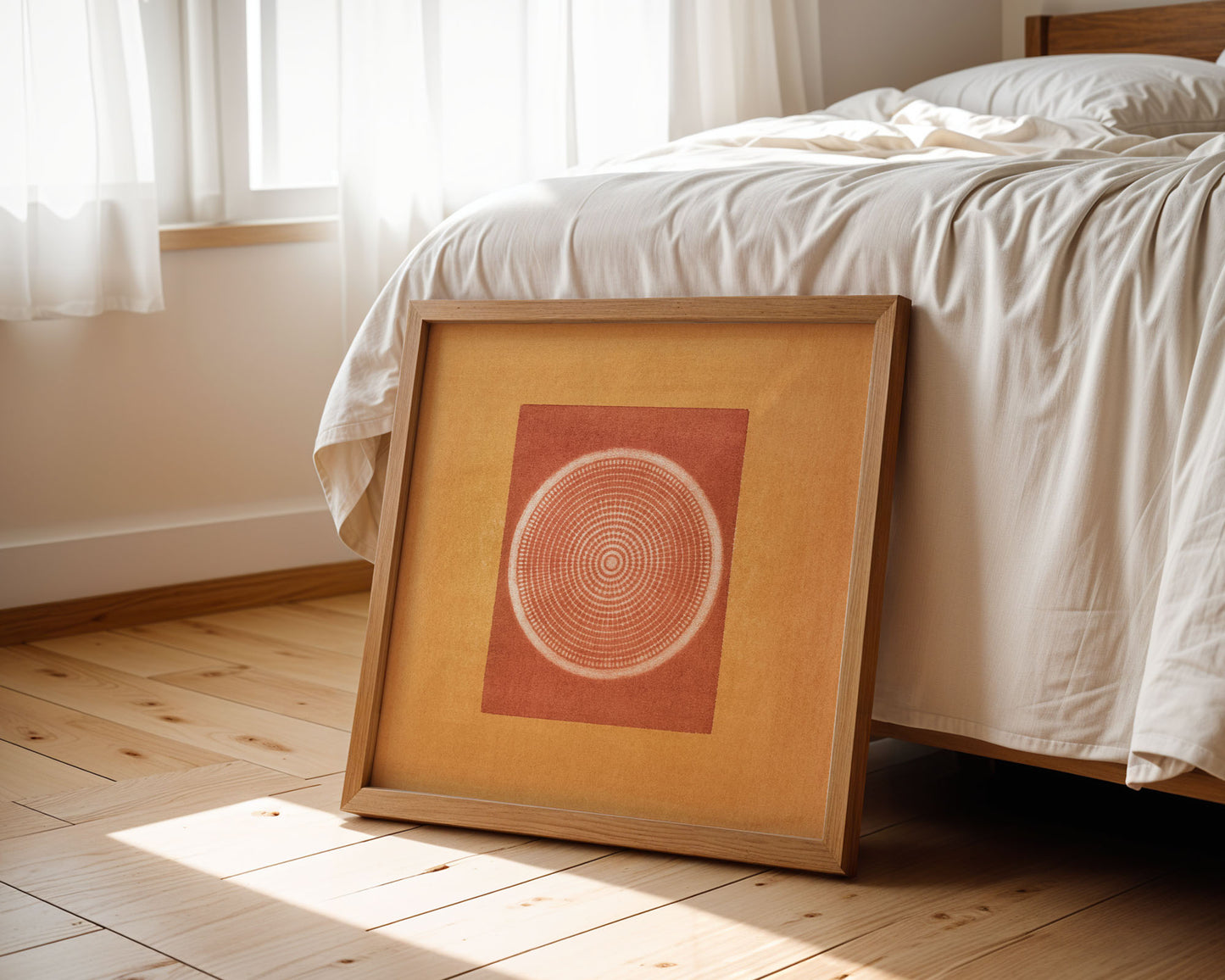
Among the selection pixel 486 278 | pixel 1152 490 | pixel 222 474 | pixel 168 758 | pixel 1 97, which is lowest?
pixel 168 758

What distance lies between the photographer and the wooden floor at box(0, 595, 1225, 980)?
1.20 meters

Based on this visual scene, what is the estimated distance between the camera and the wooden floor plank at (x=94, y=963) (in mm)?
1174

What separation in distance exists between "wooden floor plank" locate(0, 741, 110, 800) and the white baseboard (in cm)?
64

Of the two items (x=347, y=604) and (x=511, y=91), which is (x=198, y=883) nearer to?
(x=347, y=604)

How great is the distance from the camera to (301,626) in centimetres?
253

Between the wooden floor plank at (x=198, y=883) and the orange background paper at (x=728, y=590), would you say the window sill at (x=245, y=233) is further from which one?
the wooden floor plank at (x=198, y=883)

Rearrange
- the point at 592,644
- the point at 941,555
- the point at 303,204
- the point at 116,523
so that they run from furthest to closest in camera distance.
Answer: the point at 303,204 → the point at 116,523 → the point at 592,644 → the point at 941,555

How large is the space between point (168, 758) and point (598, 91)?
5.84 feet

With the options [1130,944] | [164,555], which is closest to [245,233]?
[164,555]

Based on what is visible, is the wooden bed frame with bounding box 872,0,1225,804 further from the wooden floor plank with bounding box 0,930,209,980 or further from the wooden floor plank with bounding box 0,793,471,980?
the wooden floor plank with bounding box 0,930,209,980

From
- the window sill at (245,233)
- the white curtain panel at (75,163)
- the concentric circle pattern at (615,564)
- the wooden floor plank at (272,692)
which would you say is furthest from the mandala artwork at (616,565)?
the window sill at (245,233)

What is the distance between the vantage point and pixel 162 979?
117cm

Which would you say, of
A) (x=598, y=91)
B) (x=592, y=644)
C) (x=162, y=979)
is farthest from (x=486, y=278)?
(x=598, y=91)

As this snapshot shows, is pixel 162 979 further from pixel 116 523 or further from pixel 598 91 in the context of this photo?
pixel 598 91
